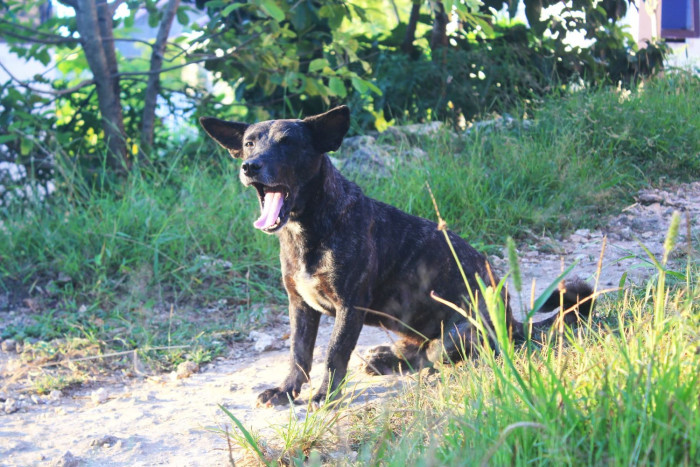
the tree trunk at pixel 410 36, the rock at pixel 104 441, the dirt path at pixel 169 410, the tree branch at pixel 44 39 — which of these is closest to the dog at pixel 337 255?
the dirt path at pixel 169 410

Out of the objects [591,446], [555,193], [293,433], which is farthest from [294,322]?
[555,193]

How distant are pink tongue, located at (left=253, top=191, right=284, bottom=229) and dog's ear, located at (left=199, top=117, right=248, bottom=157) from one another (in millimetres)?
561

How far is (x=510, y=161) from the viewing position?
681cm

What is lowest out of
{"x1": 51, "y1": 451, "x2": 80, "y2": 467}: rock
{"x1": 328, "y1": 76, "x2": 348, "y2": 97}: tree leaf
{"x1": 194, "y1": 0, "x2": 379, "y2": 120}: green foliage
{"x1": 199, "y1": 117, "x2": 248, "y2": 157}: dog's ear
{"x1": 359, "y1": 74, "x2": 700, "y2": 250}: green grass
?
{"x1": 51, "y1": 451, "x2": 80, "y2": 467}: rock

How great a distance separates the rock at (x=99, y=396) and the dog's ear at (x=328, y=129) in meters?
1.79

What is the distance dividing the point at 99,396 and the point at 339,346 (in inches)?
55.4

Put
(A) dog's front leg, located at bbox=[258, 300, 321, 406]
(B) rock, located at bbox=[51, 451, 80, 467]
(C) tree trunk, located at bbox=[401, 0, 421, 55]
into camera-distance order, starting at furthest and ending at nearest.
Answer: (C) tree trunk, located at bbox=[401, 0, 421, 55] < (A) dog's front leg, located at bbox=[258, 300, 321, 406] < (B) rock, located at bbox=[51, 451, 80, 467]

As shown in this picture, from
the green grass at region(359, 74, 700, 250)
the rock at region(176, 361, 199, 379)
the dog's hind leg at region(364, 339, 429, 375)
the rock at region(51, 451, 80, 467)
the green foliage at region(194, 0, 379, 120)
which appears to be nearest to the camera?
the rock at region(51, 451, 80, 467)

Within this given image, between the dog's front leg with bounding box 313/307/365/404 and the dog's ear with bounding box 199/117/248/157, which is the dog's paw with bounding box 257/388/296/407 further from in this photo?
the dog's ear with bounding box 199/117/248/157

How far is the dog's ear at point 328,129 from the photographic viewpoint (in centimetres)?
387

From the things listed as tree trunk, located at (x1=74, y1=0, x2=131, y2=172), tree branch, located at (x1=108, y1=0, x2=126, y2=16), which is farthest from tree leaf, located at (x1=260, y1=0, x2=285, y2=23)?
tree branch, located at (x1=108, y1=0, x2=126, y2=16)

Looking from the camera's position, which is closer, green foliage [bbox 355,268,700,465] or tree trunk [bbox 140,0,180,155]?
green foliage [bbox 355,268,700,465]

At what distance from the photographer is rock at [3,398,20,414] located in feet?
13.4

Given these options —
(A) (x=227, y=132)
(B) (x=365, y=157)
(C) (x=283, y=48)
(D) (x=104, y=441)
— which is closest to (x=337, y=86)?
(C) (x=283, y=48)
